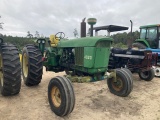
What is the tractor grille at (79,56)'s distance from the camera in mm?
4700

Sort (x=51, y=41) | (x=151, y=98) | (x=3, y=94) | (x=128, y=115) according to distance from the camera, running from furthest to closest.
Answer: (x=51, y=41), (x=151, y=98), (x=3, y=94), (x=128, y=115)

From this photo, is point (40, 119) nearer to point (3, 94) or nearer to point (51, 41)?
point (3, 94)

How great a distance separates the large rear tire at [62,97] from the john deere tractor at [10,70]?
2.95 feet

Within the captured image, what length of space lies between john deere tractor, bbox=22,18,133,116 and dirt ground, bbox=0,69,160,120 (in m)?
0.27

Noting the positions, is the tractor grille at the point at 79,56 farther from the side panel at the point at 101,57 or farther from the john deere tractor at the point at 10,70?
the john deere tractor at the point at 10,70

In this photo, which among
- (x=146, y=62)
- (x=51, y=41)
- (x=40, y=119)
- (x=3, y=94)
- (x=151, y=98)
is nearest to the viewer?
(x=40, y=119)

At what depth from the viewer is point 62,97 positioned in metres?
3.78

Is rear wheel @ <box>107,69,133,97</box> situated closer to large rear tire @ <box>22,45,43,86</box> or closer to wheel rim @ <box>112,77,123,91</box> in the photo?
wheel rim @ <box>112,77,123,91</box>

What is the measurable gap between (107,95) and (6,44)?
3084mm

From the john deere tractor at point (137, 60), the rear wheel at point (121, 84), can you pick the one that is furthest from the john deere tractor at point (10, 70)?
the john deere tractor at point (137, 60)

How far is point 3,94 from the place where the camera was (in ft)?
15.4

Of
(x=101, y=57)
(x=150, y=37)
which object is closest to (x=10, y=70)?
(x=101, y=57)

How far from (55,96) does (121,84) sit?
2.11 meters

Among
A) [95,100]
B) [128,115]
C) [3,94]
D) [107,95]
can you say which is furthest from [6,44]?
[128,115]
